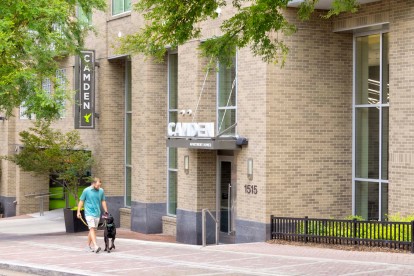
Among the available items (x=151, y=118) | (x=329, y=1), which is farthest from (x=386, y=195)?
(x=151, y=118)

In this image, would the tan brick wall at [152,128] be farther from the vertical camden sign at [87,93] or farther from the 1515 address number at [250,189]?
the 1515 address number at [250,189]

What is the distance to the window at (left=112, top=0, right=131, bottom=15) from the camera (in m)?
30.0

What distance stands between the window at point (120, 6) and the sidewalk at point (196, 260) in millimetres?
10340

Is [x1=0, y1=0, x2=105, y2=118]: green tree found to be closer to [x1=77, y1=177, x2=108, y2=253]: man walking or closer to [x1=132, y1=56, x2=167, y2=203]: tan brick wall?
[x1=132, y1=56, x2=167, y2=203]: tan brick wall

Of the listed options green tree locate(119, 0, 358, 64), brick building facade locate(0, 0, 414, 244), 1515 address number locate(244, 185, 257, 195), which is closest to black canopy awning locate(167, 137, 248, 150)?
brick building facade locate(0, 0, 414, 244)

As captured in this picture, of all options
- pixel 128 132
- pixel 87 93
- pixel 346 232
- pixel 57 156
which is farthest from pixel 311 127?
pixel 87 93

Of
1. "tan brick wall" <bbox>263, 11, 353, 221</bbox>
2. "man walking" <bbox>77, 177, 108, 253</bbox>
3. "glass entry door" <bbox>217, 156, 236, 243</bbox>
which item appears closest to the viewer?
"man walking" <bbox>77, 177, 108, 253</bbox>

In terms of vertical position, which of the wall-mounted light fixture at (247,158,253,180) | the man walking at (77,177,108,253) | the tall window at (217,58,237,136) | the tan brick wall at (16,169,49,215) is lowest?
the tan brick wall at (16,169,49,215)

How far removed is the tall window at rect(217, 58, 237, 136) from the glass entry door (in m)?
1.04

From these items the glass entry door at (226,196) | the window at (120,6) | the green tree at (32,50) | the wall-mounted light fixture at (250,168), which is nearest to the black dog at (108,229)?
the wall-mounted light fixture at (250,168)

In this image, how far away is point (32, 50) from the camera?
2392cm

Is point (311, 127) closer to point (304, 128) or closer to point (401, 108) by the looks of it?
point (304, 128)

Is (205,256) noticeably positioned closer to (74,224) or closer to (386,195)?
(386,195)

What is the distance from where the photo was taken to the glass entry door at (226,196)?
2458cm
